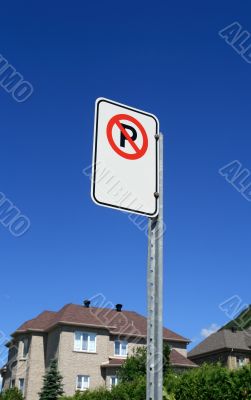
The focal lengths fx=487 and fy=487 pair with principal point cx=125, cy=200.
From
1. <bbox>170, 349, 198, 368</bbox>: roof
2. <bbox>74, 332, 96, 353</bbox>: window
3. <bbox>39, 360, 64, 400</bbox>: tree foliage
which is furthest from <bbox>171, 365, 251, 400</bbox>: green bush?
<bbox>74, 332, 96, 353</bbox>: window

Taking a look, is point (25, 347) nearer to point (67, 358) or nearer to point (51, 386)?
point (67, 358)

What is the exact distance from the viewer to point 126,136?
8.80 feet

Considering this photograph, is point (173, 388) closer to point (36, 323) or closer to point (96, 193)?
point (96, 193)

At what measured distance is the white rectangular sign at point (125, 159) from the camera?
97.5 inches

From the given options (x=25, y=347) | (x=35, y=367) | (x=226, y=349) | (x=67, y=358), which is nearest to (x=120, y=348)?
(x=67, y=358)

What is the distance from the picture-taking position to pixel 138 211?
2.51 meters

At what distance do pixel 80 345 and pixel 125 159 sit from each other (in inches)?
1690

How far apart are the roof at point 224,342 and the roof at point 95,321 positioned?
863 centimetres

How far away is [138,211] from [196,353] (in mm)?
61451

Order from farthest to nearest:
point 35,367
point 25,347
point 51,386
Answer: point 25,347 < point 35,367 < point 51,386

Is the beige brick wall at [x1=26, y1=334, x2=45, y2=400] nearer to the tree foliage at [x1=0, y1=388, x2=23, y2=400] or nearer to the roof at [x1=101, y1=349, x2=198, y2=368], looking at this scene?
the tree foliage at [x1=0, y1=388, x2=23, y2=400]

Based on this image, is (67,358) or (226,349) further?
(226,349)

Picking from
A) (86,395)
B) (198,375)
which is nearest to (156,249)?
(198,375)

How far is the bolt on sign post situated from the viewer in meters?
2.32
